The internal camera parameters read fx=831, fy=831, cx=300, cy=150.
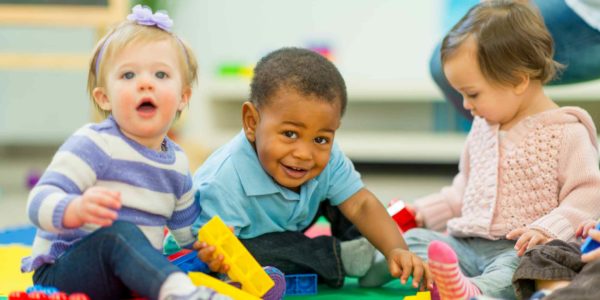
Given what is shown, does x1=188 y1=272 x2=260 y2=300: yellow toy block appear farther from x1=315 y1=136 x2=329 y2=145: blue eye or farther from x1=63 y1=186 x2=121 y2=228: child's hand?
x1=315 y1=136 x2=329 y2=145: blue eye

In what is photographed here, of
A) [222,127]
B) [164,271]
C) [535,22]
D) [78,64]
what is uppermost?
[535,22]

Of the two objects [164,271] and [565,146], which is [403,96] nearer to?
[565,146]

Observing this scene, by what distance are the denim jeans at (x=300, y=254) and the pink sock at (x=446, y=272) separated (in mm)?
324

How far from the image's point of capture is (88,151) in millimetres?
1091

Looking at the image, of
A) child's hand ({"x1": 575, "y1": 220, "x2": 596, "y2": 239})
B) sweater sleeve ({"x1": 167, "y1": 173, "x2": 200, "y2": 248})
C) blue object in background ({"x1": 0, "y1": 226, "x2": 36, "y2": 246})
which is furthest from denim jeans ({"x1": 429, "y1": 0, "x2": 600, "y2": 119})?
blue object in background ({"x1": 0, "y1": 226, "x2": 36, "y2": 246})

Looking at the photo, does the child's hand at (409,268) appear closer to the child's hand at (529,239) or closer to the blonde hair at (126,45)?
the child's hand at (529,239)

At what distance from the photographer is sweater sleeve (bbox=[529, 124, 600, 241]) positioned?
4.21 feet

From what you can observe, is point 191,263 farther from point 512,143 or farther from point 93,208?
point 512,143

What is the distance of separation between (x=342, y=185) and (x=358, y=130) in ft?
7.83

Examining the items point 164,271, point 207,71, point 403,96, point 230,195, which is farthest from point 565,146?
point 207,71

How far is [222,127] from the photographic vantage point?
150 inches

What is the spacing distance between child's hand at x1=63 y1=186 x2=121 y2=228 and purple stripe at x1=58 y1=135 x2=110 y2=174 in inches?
3.8

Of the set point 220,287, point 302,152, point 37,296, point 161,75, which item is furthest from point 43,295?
point 302,152

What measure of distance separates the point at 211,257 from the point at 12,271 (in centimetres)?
52
